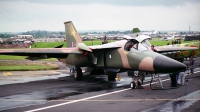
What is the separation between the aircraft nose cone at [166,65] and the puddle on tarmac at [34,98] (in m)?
4.43

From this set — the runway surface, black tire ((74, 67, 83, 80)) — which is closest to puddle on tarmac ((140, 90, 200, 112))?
the runway surface

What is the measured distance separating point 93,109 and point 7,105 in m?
3.77

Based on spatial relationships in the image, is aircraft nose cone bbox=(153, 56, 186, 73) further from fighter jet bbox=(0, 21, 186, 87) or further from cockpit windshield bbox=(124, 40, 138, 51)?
cockpit windshield bbox=(124, 40, 138, 51)

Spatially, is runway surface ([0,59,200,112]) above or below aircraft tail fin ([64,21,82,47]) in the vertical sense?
below

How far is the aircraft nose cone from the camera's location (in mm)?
15438

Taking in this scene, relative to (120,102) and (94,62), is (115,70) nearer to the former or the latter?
(94,62)

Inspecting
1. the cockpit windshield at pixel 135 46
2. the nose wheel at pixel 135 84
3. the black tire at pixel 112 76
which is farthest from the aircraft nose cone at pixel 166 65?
the black tire at pixel 112 76

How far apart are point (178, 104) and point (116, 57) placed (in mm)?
7113

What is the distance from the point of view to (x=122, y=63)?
1891 centimetres

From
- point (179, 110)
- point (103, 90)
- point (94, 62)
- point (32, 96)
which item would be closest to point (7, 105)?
point (32, 96)

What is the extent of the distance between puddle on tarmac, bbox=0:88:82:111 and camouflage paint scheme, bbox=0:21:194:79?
3.64 metres

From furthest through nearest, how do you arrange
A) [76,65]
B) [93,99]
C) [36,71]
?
1. [36,71]
2. [76,65]
3. [93,99]

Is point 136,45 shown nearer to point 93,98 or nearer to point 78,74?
point 93,98

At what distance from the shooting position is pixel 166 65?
1576 centimetres
